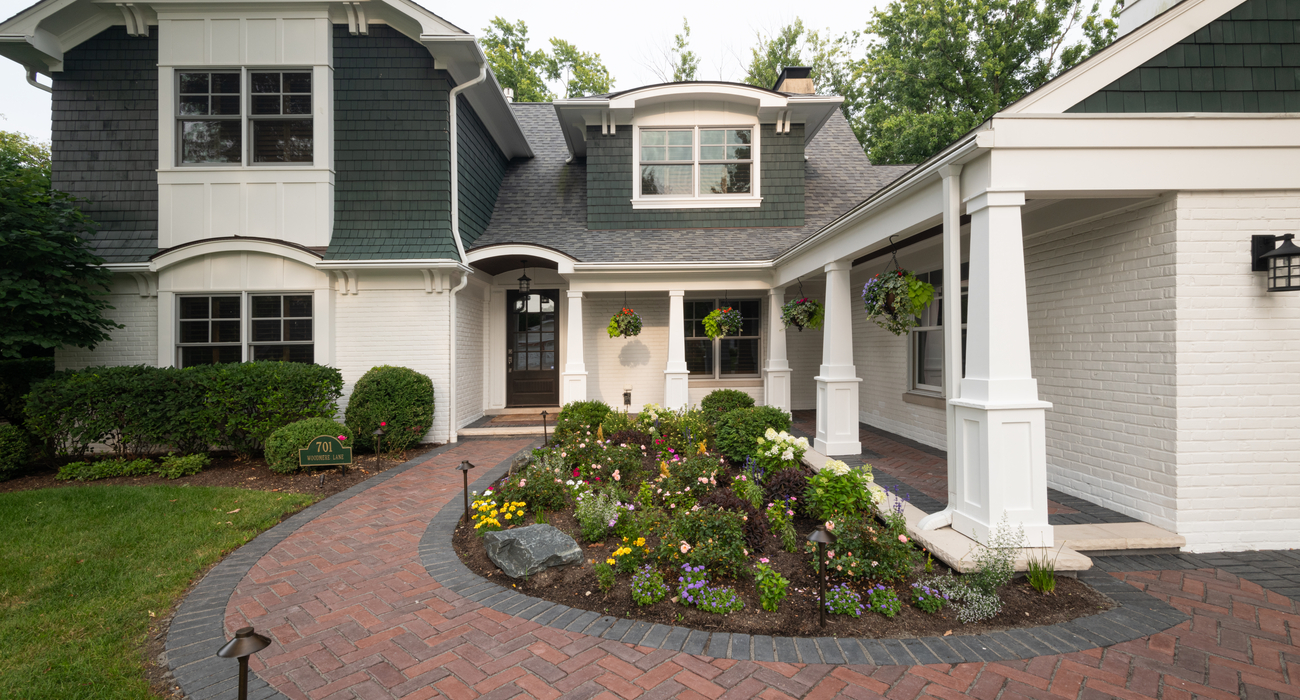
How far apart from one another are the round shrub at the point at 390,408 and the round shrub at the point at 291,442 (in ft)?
2.56

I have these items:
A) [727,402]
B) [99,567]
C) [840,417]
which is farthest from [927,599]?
[99,567]

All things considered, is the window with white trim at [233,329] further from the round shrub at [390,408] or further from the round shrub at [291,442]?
the round shrub at [291,442]

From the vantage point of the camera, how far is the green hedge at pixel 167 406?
22.1ft

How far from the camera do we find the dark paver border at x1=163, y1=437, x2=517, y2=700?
2553 mm

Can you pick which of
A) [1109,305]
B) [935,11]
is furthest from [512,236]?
[935,11]

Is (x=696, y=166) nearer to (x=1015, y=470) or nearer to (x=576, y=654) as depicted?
(x=1015, y=470)

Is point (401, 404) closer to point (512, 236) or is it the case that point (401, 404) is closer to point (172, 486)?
point (172, 486)

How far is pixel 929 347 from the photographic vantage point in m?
7.71

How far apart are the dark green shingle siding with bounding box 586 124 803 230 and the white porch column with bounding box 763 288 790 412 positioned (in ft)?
6.53

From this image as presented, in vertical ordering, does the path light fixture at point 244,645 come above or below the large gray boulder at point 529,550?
above

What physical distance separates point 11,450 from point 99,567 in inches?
185

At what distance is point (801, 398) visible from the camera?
442 inches

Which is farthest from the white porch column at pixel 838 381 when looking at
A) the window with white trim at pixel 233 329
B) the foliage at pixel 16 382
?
the foliage at pixel 16 382

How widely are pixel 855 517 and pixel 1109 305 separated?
3.09 metres
